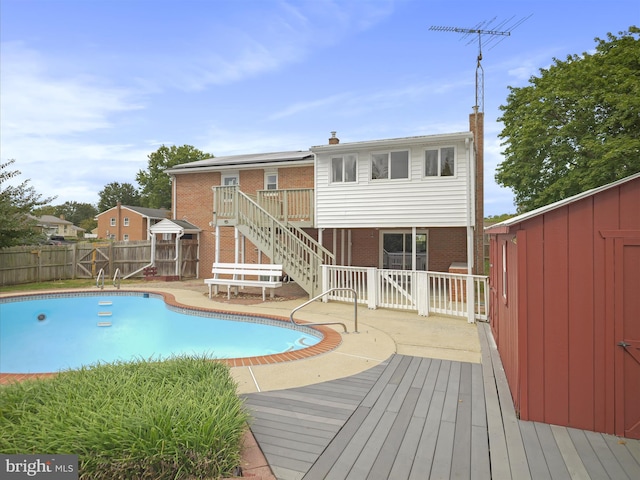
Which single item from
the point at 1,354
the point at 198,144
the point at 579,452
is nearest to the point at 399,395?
the point at 579,452

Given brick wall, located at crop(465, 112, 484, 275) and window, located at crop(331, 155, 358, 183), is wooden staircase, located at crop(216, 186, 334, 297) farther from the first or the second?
brick wall, located at crop(465, 112, 484, 275)

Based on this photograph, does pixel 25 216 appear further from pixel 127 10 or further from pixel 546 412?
pixel 546 412

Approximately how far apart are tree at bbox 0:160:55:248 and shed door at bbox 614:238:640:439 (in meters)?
18.8

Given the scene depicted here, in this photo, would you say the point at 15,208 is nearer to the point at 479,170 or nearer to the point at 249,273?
the point at 249,273

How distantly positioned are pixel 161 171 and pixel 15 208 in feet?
112

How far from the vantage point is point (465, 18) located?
15625mm

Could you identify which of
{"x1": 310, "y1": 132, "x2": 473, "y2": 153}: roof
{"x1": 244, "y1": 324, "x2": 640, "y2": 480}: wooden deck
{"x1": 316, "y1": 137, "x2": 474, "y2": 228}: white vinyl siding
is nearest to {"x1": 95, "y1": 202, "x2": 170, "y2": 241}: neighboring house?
{"x1": 316, "y1": 137, "x2": 474, "y2": 228}: white vinyl siding

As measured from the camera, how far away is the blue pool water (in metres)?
8.19

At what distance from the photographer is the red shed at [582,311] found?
3.16 meters

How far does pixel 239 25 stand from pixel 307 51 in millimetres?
2595

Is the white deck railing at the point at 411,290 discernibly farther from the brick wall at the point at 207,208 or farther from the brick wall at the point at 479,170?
the brick wall at the point at 207,208

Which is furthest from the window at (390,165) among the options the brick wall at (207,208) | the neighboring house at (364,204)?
the brick wall at (207,208)

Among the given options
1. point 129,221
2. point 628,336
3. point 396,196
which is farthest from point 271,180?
point 129,221

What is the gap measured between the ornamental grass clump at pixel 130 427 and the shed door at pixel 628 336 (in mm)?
3284
